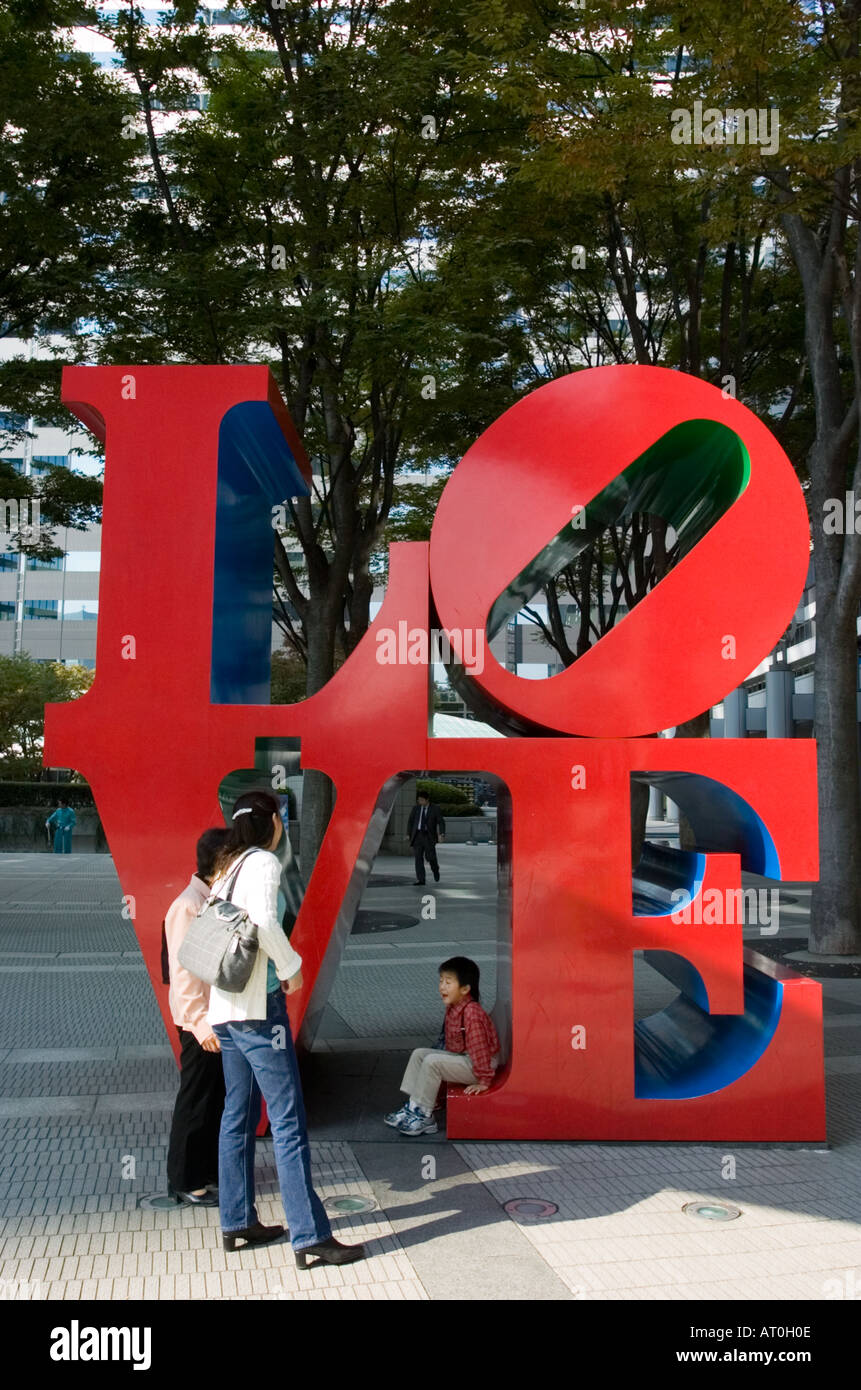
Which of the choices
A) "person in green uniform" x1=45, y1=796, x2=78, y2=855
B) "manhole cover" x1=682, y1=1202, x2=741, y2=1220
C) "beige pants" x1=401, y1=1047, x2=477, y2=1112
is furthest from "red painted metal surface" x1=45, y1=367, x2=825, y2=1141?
"person in green uniform" x1=45, y1=796, x2=78, y2=855

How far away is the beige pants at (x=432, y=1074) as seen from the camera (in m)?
5.89

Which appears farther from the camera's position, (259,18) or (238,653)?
(259,18)

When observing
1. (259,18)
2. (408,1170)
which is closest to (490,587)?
(408,1170)

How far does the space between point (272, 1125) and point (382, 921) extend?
35.0 ft

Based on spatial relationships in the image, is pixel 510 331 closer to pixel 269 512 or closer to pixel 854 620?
pixel 854 620

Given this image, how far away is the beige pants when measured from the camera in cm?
589

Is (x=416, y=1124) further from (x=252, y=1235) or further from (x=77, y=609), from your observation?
(x=77, y=609)

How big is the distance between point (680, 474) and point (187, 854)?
372 cm

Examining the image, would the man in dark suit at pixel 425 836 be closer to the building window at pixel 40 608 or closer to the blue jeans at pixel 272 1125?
the blue jeans at pixel 272 1125

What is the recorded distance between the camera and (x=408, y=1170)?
17.8ft

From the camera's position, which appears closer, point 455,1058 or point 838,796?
point 455,1058

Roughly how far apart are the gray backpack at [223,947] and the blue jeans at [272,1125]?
0.69ft

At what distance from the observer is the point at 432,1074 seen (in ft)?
19.4

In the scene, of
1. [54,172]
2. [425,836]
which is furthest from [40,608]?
[54,172]
